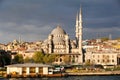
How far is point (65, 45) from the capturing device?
2457 inches

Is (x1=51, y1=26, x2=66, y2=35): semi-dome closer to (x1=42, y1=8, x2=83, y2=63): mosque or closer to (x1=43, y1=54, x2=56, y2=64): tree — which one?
(x1=42, y1=8, x2=83, y2=63): mosque

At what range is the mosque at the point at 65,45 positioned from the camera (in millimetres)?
60000

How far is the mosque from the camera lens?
197 ft

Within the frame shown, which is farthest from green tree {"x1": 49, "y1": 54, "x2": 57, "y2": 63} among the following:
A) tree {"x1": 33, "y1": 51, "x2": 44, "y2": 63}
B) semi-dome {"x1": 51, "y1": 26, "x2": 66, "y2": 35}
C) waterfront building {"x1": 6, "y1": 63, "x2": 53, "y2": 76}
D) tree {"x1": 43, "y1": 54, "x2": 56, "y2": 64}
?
waterfront building {"x1": 6, "y1": 63, "x2": 53, "y2": 76}

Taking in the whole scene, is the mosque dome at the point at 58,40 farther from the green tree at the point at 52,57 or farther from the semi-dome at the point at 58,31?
A: the green tree at the point at 52,57

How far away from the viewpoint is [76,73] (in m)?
36.2

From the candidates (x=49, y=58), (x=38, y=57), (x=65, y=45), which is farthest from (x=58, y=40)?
(x=38, y=57)

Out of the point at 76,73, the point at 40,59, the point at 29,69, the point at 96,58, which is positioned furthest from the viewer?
the point at 96,58

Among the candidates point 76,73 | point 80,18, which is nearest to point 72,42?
point 80,18

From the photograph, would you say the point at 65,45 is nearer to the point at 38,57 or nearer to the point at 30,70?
the point at 38,57

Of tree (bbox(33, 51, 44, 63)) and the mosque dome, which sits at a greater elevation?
the mosque dome

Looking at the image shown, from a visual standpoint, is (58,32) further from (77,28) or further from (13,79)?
(13,79)

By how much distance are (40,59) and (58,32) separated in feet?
38.4

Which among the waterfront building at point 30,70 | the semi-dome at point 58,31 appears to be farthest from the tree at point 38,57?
the waterfront building at point 30,70
